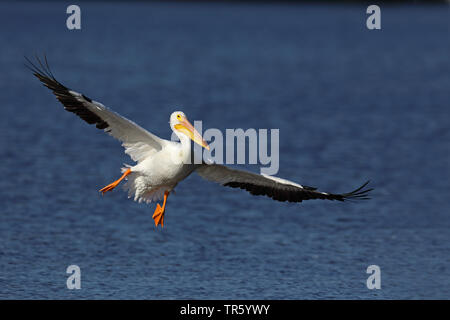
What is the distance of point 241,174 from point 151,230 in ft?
15.6

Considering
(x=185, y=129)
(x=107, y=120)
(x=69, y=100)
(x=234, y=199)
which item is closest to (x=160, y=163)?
(x=185, y=129)

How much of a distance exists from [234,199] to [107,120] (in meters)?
7.99

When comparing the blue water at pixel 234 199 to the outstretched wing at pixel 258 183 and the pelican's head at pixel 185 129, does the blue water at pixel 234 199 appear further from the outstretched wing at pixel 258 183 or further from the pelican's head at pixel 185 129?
the pelican's head at pixel 185 129

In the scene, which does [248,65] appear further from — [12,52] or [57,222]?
[57,222]

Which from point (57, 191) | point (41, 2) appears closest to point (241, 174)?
point (57, 191)

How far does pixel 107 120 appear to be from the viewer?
14.5 m

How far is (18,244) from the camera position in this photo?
1727cm

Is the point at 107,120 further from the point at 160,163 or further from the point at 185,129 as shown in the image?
the point at 185,129

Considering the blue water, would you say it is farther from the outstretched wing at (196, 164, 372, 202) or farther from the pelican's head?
the pelican's head

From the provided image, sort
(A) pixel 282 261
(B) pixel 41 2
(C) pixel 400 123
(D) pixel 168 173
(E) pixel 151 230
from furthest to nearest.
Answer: (B) pixel 41 2 < (C) pixel 400 123 < (E) pixel 151 230 < (A) pixel 282 261 < (D) pixel 168 173

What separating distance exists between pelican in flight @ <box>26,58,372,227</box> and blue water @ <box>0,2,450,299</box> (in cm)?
175

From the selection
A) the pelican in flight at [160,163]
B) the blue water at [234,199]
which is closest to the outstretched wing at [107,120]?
the pelican in flight at [160,163]

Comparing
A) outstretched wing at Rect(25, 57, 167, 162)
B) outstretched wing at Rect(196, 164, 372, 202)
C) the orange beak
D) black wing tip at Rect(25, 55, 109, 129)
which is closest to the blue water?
outstretched wing at Rect(196, 164, 372, 202)

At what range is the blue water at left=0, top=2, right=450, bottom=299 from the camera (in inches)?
627
